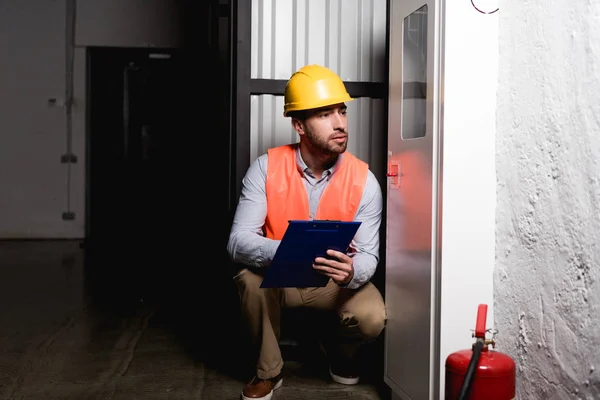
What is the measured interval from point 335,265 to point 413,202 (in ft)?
1.12

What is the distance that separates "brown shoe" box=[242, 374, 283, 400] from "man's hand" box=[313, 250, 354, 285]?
505mm

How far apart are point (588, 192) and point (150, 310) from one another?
3.15 m

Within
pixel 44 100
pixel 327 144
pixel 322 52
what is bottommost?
pixel 327 144

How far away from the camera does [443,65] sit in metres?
1.96

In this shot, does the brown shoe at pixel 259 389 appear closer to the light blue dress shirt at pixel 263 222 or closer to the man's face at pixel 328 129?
the light blue dress shirt at pixel 263 222

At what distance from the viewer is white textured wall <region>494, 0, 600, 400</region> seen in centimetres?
145

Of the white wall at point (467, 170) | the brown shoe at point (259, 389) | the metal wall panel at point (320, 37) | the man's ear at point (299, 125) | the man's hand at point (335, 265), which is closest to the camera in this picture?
the white wall at point (467, 170)

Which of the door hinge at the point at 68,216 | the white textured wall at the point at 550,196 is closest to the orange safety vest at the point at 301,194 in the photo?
the white textured wall at the point at 550,196

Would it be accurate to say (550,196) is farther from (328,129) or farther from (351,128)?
(351,128)

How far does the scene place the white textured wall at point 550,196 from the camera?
4.75 ft

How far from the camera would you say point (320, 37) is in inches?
123

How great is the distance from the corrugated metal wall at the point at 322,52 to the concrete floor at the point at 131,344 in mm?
857

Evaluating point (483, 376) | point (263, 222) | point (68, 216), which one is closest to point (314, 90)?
point (263, 222)

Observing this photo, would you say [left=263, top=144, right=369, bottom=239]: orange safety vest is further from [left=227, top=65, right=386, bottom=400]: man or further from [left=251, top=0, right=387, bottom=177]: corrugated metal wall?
[left=251, top=0, right=387, bottom=177]: corrugated metal wall
